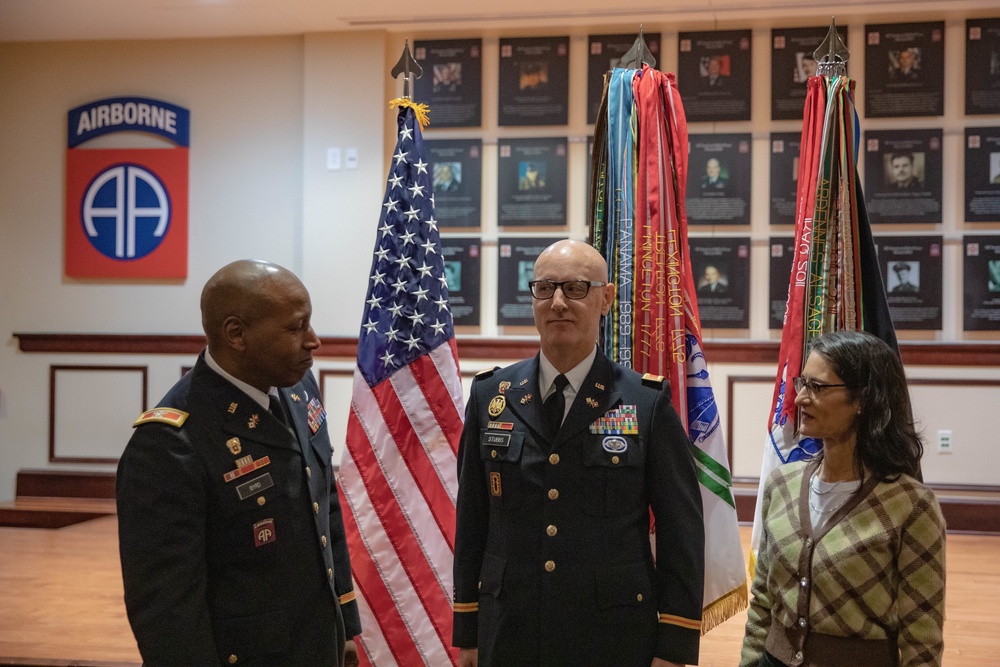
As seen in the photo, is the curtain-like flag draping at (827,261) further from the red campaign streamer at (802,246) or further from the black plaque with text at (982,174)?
the black plaque with text at (982,174)

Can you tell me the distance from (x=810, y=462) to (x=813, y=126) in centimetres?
133

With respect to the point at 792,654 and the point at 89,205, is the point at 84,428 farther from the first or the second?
the point at 792,654

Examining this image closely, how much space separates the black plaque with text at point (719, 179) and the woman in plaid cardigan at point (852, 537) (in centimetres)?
392

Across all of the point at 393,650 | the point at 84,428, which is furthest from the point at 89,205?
the point at 393,650

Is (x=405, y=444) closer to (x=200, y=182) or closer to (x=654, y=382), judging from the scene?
(x=654, y=382)

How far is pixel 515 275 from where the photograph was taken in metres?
6.11

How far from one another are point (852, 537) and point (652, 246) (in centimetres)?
120

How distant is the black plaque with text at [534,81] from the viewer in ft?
19.8

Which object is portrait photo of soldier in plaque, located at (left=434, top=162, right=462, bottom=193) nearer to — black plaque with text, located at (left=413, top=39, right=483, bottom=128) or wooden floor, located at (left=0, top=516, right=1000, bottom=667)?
black plaque with text, located at (left=413, top=39, right=483, bottom=128)

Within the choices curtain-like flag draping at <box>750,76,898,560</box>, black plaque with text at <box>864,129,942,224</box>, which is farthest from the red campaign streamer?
black plaque with text at <box>864,129,942,224</box>

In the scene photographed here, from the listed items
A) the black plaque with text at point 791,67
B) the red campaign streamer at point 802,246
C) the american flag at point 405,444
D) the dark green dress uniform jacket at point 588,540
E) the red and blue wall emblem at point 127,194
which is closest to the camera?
the dark green dress uniform jacket at point 588,540

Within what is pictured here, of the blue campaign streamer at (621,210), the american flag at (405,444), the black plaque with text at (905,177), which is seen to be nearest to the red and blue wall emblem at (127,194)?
the american flag at (405,444)

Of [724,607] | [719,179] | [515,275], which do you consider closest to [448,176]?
[515,275]

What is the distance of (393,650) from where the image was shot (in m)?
3.09
